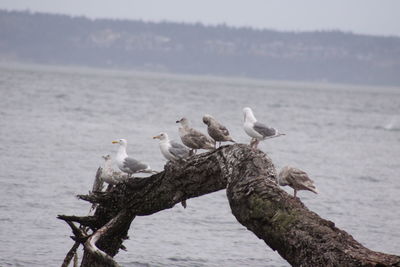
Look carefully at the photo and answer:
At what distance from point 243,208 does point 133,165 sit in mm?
6284

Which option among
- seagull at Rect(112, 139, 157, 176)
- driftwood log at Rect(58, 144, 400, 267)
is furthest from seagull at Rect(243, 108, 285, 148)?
driftwood log at Rect(58, 144, 400, 267)

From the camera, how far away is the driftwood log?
673 cm

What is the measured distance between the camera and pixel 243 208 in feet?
25.1

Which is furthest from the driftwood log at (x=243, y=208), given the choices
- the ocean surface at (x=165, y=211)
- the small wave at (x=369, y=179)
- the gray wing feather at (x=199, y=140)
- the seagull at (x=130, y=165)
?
the small wave at (x=369, y=179)

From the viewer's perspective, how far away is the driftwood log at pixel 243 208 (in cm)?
673

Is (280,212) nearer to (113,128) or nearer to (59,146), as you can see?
(59,146)

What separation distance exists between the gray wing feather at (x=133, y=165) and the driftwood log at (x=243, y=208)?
9.63 ft

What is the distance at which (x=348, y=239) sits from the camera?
22.2 feet

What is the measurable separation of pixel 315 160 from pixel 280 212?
1256 inches

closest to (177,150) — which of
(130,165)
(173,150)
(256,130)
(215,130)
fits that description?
(173,150)

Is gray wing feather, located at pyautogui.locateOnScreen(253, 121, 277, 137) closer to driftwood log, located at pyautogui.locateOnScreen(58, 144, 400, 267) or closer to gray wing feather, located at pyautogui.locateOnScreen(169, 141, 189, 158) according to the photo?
gray wing feather, located at pyautogui.locateOnScreen(169, 141, 189, 158)

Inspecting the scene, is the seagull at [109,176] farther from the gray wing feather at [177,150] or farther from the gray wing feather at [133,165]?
the gray wing feather at [177,150]

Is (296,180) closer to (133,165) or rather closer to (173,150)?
(173,150)

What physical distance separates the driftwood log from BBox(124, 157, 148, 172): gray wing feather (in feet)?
9.63
